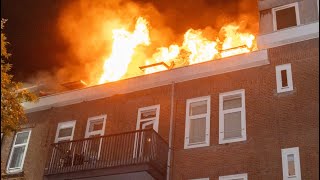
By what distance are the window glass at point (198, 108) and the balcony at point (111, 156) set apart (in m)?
1.67

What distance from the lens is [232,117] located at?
16328 millimetres

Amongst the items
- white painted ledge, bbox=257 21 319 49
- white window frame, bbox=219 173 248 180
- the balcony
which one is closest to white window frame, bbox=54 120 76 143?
the balcony

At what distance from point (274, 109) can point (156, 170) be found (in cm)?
430

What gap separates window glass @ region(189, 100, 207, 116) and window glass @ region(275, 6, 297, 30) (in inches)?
151

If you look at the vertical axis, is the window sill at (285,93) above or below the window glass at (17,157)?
above

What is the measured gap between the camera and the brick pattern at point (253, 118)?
14680 millimetres

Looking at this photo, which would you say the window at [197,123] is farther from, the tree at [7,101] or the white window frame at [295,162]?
the tree at [7,101]

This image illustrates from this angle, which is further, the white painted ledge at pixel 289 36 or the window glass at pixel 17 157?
the window glass at pixel 17 157

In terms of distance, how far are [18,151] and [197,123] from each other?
26.2ft

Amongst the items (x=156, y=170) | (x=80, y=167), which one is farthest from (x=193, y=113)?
(x=80, y=167)

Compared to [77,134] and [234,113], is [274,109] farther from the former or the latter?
[77,134]

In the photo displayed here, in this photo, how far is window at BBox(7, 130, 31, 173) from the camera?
19469 millimetres

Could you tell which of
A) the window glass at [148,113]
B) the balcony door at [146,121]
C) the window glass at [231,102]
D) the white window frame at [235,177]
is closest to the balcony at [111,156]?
the balcony door at [146,121]

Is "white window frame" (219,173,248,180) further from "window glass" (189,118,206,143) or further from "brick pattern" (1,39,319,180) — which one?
"window glass" (189,118,206,143)
